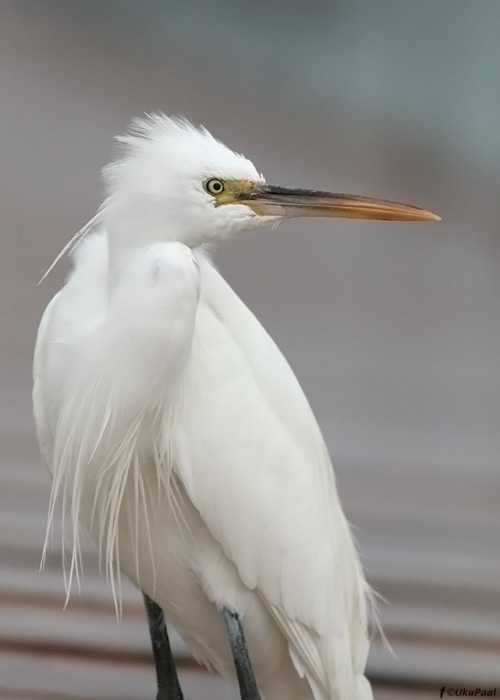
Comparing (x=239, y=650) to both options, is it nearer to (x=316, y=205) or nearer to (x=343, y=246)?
(x=316, y=205)

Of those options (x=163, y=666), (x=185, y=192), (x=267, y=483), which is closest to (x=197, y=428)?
(x=267, y=483)


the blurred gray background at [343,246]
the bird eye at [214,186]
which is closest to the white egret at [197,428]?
the bird eye at [214,186]

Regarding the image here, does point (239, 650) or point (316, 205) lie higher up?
point (316, 205)

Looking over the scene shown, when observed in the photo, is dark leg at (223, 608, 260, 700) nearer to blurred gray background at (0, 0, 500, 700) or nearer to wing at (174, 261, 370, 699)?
wing at (174, 261, 370, 699)

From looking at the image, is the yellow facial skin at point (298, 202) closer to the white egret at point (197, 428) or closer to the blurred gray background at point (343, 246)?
the white egret at point (197, 428)

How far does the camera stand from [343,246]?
6.87 feet

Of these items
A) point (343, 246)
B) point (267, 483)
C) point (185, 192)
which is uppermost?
point (343, 246)

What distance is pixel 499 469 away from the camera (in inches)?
83.5

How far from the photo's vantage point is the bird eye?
36.4 inches

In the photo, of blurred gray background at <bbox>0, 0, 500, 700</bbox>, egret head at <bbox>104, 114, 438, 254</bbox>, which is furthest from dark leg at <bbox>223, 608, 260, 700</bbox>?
blurred gray background at <bbox>0, 0, 500, 700</bbox>

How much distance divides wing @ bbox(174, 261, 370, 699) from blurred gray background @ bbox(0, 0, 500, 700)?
630mm

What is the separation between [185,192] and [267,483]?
379 mm

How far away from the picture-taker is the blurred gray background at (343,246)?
1.88 metres

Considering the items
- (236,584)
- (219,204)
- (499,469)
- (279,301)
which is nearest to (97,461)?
(236,584)
